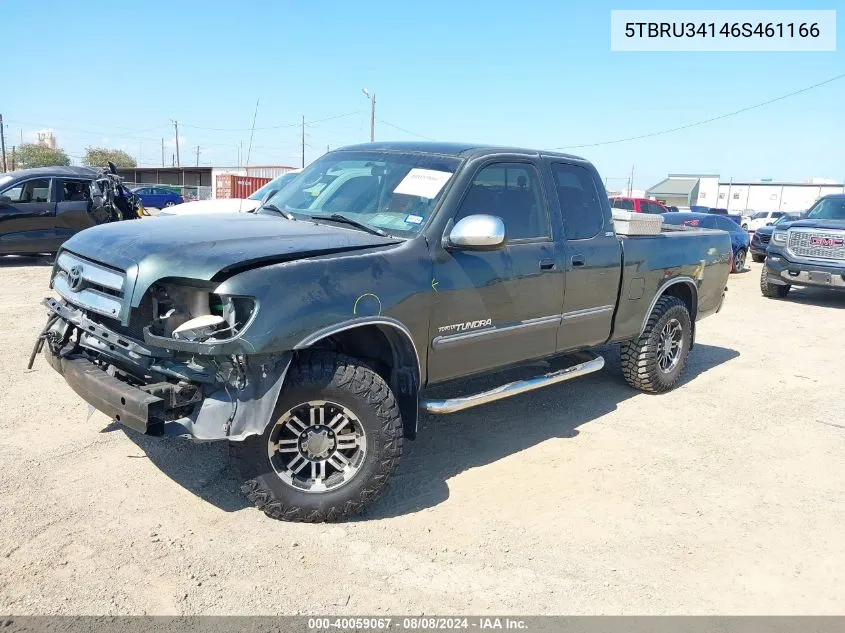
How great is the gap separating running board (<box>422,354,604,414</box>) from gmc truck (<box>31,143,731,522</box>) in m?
0.02

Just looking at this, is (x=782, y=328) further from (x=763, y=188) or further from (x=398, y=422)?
(x=763, y=188)

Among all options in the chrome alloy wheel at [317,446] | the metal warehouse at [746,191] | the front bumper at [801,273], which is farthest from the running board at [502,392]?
the metal warehouse at [746,191]

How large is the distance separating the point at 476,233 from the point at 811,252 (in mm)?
10336

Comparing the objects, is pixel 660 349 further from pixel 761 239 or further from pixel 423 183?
pixel 761 239

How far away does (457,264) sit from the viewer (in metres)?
4.00

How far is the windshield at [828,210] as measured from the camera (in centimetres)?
1240

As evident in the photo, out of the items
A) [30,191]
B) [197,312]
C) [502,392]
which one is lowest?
[502,392]

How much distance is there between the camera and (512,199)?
15.1ft

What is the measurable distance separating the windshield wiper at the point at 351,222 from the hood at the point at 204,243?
0.21 feet

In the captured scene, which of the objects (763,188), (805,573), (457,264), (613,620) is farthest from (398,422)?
(763,188)

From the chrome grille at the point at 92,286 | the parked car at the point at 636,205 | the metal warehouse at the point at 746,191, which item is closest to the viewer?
the chrome grille at the point at 92,286

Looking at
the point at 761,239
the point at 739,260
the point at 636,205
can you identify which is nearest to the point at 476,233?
the point at 739,260

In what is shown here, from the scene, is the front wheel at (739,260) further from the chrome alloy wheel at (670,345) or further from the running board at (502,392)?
the running board at (502,392)

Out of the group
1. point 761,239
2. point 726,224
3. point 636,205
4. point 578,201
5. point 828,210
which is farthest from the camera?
point 636,205
